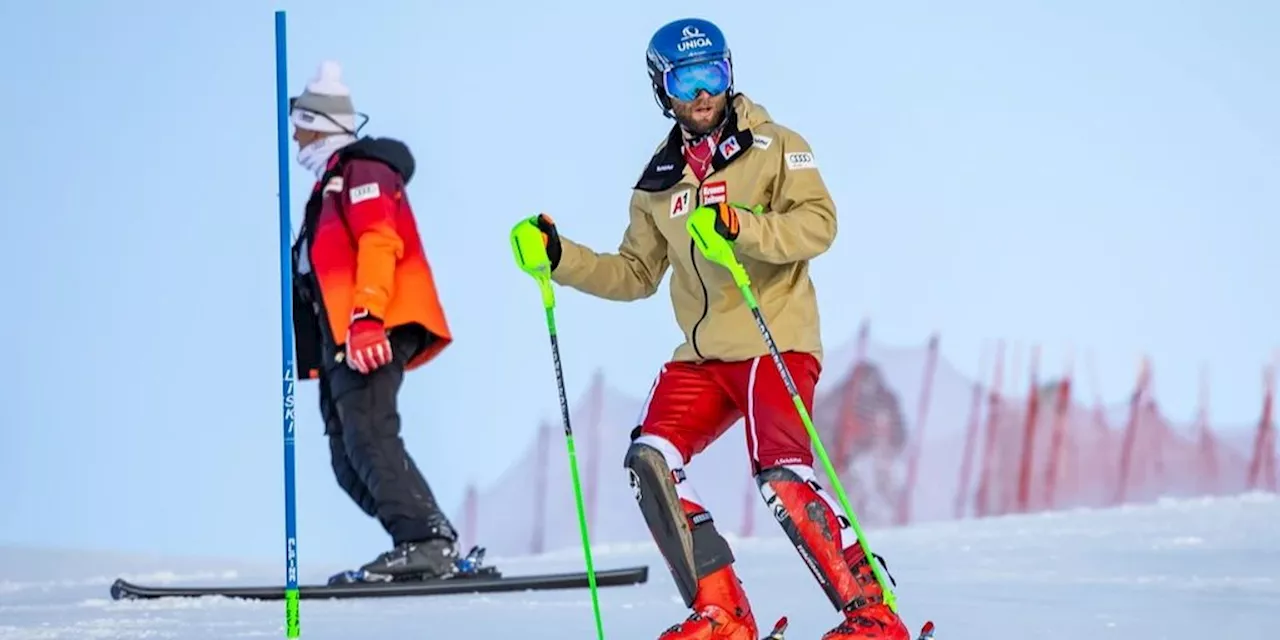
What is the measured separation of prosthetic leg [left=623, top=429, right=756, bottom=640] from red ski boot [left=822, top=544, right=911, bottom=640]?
8.1 inches

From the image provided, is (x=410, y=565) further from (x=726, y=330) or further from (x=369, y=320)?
(x=726, y=330)

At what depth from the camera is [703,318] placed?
324cm

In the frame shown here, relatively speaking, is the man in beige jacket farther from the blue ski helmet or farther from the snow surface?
the snow surface

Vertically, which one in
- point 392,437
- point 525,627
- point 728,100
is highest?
point 728,100

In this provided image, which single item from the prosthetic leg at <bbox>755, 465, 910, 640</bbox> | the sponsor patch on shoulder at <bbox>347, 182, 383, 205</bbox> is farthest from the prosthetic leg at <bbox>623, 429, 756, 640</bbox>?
the sponsor patch on shoulder at <bbox>347, 182, 383, 205</bbox>

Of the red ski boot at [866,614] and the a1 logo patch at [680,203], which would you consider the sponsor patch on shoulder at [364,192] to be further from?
the red ski boot at [866,614]

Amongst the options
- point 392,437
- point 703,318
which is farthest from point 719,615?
point 392,437

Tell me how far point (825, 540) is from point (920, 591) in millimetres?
1571

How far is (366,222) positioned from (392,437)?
23.7 inches

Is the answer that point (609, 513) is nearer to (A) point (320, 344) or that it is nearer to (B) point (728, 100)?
(A) point (320, 344)

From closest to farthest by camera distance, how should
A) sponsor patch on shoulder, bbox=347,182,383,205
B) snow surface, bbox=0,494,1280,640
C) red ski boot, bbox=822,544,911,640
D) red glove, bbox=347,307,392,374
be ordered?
red ski boot, bbox=822,544,911,640 < snow surface, bbox=0,494,1280,640 < red glove, bbox=347,307,392,374 < sponsor patch on shoulder, bbox=347,182,383,205

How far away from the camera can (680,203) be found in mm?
3277

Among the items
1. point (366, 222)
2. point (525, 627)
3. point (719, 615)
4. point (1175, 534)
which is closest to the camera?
point (719, 615)

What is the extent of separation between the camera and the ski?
4574 millimetres
